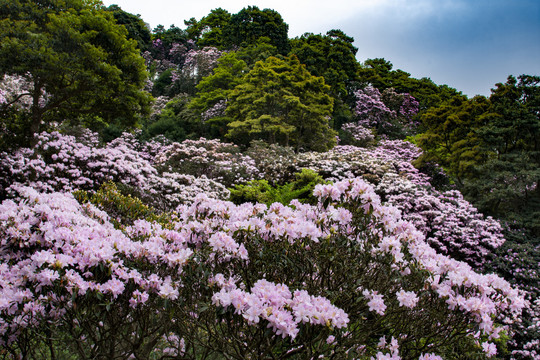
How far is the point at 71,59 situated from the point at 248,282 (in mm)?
6974

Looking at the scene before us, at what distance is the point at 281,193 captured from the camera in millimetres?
8453

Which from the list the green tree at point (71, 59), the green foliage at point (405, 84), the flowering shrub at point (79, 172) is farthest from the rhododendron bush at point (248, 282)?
the green foliage at point (405, 84)

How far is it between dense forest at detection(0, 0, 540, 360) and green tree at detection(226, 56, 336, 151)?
105mm

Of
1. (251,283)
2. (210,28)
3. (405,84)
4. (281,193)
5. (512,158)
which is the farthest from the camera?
(210,28)

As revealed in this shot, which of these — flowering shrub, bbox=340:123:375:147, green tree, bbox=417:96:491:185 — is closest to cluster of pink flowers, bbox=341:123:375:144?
flowering shrub, bbox=340:123:375:147

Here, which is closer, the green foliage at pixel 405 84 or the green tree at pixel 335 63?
the green tree at pixel 335 63

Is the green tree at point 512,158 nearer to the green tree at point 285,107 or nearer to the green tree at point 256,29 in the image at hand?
the green tree at point 285,107

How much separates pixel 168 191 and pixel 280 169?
157 inches

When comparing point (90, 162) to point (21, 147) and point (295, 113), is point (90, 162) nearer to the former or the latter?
point (21, 147)

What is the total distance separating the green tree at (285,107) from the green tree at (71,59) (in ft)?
24.0

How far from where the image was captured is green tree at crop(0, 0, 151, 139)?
659 centimetres

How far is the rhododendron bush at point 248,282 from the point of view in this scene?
1.70m

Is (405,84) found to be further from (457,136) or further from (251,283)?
(251,283)

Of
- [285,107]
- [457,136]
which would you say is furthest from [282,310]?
[285,107]
